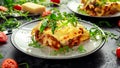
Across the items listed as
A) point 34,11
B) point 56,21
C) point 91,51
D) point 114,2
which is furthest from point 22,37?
point 114,2

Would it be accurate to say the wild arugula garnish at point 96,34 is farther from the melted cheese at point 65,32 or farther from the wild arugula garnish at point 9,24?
the wild arugula garnish at point 9,24

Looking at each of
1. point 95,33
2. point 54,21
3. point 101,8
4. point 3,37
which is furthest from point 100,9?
point 3,37

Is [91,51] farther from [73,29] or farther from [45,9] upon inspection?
[45,9]

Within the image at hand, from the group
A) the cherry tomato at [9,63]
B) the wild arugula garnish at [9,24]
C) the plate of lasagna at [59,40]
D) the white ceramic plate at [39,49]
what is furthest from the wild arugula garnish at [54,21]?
the wild arugula garnish at [9,24]

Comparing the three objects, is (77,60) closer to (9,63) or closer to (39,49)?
(39,49)

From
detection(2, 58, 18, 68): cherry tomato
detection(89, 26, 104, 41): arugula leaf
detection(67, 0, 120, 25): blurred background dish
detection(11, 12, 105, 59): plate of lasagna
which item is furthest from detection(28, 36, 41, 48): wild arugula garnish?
detection(67, 0, 120, 25): blurred background dish

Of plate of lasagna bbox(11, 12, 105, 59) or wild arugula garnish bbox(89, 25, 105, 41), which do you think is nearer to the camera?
plate of lasagna bbox(11, 12, 105, 59)

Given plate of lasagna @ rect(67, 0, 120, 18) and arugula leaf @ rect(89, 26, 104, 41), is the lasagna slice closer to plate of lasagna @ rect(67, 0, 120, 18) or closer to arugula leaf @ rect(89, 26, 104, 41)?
arugula leaf @ rect(89, 26, 104, 41)

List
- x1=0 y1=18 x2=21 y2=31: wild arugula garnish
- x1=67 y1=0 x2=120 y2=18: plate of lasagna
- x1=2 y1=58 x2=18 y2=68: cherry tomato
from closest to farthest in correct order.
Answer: x1=2 y1=58 x2=18 y2=68: cherry tomato, x1=0 y1=18 x2=21 y2=31: wild arugula garnish, x1=67 y1=0 x2=120 y2=18: plate of lasagna
